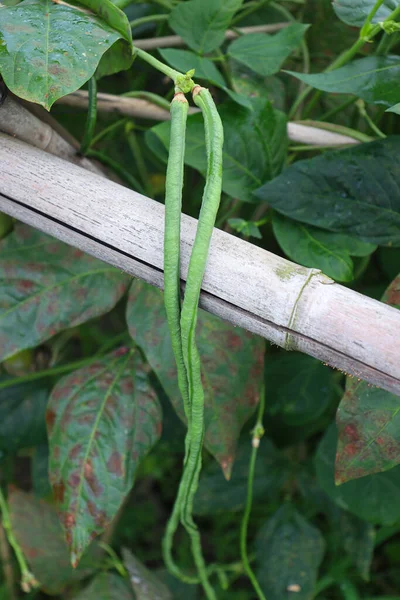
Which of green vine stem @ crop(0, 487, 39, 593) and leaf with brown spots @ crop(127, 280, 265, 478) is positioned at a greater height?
leaf with brown spots @ crop(127, 280, 265, 478)

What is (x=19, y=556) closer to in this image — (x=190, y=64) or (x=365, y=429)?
(x=365, y=429)

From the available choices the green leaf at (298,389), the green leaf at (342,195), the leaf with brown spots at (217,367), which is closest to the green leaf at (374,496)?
the green leaf at (298,389)

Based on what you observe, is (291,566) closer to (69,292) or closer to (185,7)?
(69,292)

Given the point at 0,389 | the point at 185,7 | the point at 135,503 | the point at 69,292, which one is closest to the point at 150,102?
the point at 185,7

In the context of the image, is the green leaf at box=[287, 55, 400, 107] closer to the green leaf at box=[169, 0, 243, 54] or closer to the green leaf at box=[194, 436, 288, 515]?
the green leaf at box=[169, 0, 243, 54]

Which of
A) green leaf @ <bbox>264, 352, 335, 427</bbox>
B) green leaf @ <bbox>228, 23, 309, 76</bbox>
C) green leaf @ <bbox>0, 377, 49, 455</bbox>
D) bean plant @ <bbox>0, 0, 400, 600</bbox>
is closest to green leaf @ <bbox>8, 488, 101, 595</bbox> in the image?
bean plant @ <bbox>0, 0, 400, 600</bbox>

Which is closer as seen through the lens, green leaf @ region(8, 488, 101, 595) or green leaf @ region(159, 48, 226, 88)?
green leaf @ region(159, 48, 226, 88)

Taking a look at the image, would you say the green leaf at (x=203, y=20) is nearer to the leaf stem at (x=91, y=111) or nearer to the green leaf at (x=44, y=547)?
the leaf stem at (x=91, y=111)
